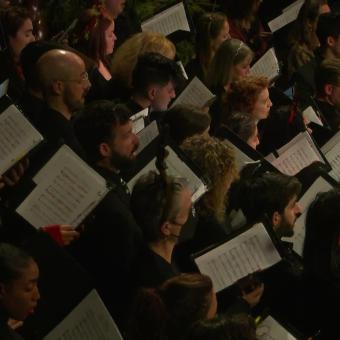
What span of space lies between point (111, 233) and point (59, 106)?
99 centimetres

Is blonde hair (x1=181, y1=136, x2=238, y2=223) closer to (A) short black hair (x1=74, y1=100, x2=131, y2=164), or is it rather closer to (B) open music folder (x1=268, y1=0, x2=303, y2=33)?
(A) short black hair (x1=74, y1=100, x2=131, y2=164)

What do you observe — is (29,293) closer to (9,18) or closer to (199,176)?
(199,176)

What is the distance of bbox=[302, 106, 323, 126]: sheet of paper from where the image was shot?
217 inches

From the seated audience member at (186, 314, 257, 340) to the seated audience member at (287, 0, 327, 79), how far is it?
4.24 meters

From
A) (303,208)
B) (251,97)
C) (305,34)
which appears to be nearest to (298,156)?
(303,208)

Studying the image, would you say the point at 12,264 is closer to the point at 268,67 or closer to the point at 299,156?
the point at 299,156

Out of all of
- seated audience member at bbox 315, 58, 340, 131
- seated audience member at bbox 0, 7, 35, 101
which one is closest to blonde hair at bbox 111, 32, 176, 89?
seated audience member at bbox 0, 7, 35, 101

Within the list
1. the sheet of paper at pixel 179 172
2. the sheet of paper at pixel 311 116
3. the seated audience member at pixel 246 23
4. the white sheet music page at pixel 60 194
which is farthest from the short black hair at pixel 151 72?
the seated audience member at pixel 246 23

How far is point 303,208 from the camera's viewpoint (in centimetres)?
412

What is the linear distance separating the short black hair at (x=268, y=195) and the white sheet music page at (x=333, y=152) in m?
0.71

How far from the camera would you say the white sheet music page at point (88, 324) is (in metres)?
3.04

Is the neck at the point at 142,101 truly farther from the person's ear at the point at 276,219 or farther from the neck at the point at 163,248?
the neck at the point at 163,248

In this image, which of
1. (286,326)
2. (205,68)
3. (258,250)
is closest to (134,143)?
(258,250)

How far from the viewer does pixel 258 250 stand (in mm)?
3547
